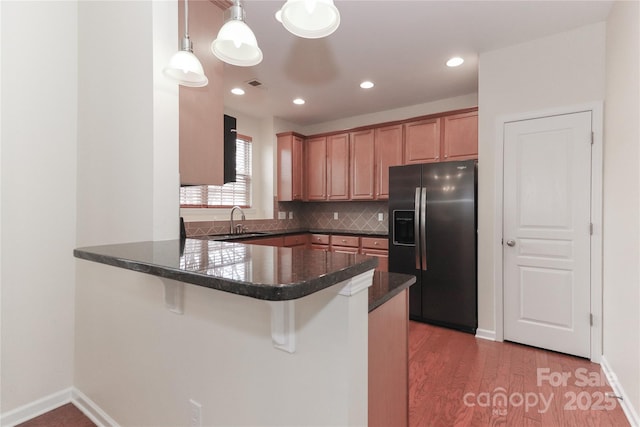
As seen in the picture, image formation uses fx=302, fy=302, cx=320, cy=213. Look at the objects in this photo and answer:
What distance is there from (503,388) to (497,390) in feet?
0.19

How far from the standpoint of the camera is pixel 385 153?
13.8 feet

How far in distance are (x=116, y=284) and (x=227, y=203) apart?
9.26 ft

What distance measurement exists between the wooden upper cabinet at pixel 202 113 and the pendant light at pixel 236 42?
18.7 inches

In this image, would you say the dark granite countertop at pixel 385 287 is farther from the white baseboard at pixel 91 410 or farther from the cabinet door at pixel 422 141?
the cabinet door at pixel 422 141

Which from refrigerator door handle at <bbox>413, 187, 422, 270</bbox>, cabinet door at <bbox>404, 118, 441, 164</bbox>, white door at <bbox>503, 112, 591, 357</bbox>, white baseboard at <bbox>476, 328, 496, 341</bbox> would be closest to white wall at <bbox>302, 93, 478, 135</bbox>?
cabinet door at <bbox>404, 118, 441, 164</bbox>

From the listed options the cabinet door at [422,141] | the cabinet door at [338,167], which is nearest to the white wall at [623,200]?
the cabinet door at [422,141]

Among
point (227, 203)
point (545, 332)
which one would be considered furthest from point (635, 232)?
point (227, 203)

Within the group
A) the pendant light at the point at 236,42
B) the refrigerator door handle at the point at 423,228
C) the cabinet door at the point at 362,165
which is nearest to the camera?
the pendant light at the point at 236,42

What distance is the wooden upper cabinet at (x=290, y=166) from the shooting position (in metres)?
4.71

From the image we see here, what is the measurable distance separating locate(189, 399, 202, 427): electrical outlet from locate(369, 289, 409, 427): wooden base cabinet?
0.71m

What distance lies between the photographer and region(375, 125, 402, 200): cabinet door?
13.5ft

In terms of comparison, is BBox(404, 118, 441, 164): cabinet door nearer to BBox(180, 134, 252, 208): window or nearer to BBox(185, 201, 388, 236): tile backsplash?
BBox(185, 201, 388, 236): tile backsplash

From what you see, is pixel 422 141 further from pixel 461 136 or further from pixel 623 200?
pixel 623 200

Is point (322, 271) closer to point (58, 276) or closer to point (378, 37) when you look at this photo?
point (58, 276)
